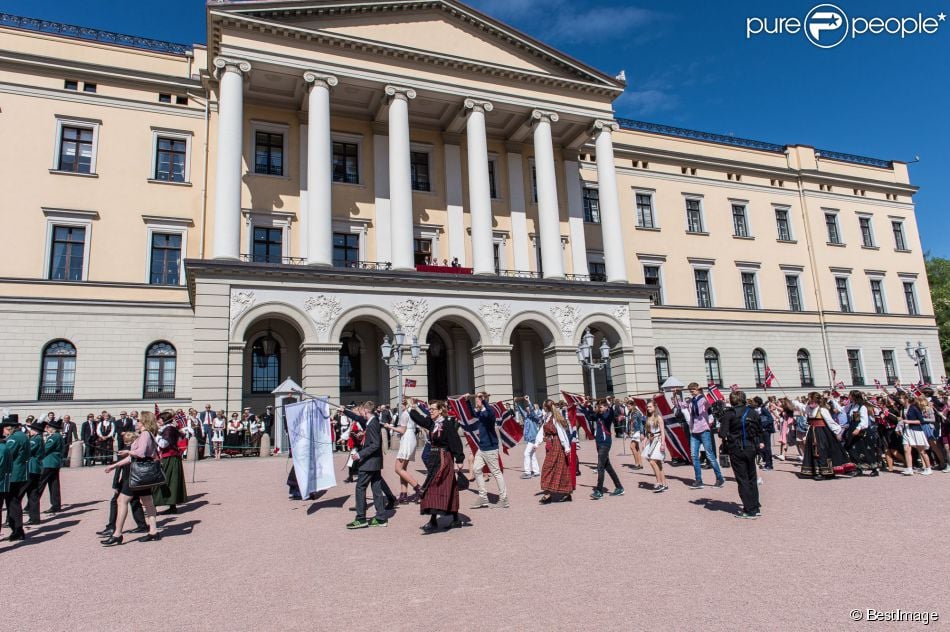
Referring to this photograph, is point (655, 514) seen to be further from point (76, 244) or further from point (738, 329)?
point (738, 329)

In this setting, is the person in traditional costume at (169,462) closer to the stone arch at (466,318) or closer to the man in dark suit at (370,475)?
the man in dark suit at (370,475)

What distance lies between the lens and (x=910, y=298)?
45.2 m

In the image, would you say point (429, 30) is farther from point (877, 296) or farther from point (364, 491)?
point (877, 296)

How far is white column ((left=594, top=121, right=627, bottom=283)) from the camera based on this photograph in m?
31.2

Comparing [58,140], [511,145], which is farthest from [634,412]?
[58,140]

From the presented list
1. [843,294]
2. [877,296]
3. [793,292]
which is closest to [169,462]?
[793,292]

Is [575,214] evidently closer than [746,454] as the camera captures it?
No

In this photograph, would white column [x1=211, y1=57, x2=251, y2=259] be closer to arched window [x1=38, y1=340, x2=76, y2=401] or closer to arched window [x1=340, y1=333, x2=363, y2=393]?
arched window [x1=340, y1=333, x2=363, y2=393]

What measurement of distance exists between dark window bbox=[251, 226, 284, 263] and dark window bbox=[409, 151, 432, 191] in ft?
23.7

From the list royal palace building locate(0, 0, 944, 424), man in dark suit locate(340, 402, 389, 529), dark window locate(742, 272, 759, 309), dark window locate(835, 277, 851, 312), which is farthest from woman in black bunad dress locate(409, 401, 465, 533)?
dark window locate(835, 277, 851, 312)

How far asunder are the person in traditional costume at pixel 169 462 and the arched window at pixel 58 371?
58.5ft

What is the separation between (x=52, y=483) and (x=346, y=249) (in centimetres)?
1878

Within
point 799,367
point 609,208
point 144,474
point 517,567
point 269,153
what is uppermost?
point 269,153

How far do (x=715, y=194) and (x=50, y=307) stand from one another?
122 feet
